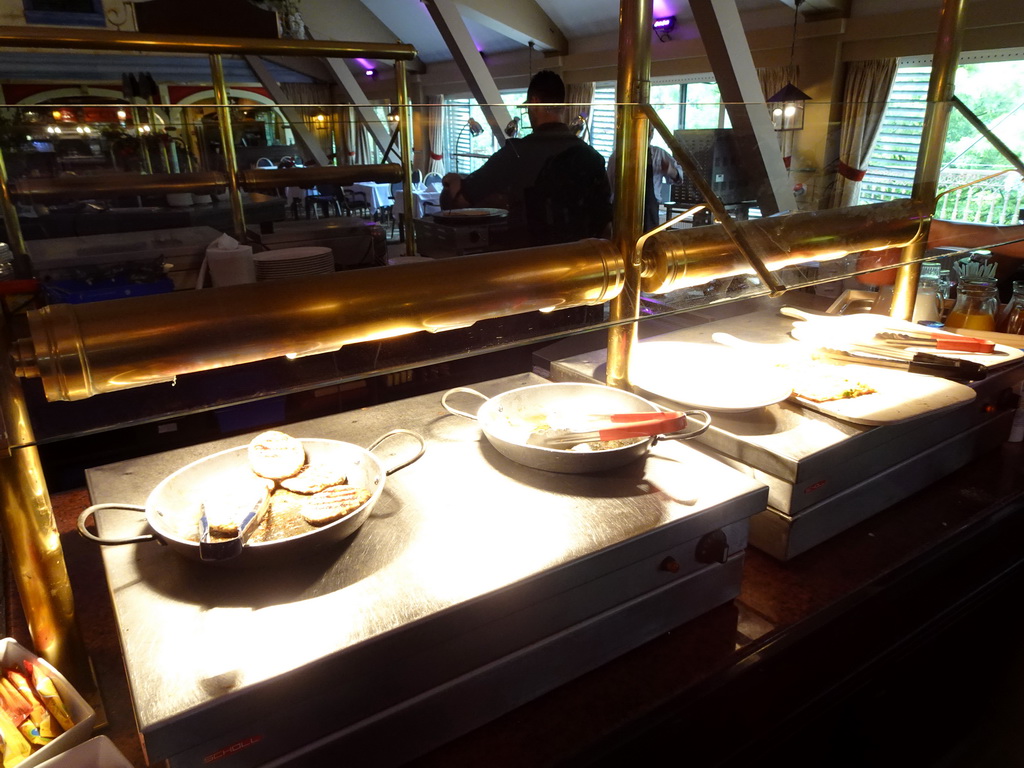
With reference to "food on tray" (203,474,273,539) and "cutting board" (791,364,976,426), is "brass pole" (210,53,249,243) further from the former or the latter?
"cutting board" (791,364,976,426)

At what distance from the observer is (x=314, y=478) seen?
2.83ft

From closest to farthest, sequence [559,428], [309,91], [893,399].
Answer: [559,428]
[893,399]
[309,91]

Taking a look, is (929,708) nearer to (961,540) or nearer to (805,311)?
(961,540)

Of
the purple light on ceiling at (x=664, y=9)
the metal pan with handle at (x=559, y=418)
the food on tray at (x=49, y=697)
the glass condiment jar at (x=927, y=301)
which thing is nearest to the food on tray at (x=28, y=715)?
the food on tray at (x=49, y=697)

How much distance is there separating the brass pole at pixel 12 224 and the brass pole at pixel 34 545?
0.23 metres

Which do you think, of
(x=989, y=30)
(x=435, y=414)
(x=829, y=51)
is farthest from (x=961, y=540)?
(x=829, y=51)

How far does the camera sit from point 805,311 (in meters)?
1.67

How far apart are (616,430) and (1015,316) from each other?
1.25m

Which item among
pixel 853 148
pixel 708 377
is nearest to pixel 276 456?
pixel 708 377

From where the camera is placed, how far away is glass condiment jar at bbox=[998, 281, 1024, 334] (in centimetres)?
161

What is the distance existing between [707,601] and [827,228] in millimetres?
622

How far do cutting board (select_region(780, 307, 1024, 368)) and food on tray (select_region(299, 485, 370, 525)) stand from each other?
39.7 inches

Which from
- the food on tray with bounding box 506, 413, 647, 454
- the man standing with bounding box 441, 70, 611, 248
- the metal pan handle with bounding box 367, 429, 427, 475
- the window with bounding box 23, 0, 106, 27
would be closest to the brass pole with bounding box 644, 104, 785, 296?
the man standing with bounding box 441, 70, 611, 248

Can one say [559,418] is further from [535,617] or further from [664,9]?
[664,9]
